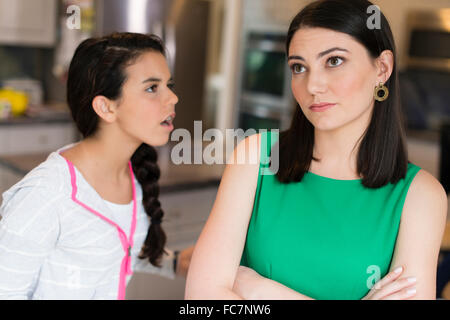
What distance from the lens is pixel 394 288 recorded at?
0.94m

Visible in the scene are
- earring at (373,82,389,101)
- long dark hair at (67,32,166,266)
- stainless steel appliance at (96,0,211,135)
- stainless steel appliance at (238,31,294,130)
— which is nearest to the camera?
earring at (373,82,389,101)

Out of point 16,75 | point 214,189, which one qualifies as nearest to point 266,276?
point 214,189

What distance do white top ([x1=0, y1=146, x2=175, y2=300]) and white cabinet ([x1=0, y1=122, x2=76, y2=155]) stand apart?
7.66 feet

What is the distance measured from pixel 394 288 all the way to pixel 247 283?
283mm

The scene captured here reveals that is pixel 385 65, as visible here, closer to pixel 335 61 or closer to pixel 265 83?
pixel 335 61

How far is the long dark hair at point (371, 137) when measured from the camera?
100 cm

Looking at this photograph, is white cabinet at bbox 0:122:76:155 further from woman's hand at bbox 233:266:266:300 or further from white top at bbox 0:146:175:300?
woman's hand at bbox 233:266:266:300

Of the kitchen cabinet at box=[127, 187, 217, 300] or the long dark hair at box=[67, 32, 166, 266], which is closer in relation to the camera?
the long dark hair at box=[67, 32, 166, 266]

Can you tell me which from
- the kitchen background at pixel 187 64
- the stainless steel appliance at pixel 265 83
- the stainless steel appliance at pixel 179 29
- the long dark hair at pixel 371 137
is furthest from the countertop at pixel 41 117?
the long dark hair at pixel 371 137

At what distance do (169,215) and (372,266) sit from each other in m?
1.17

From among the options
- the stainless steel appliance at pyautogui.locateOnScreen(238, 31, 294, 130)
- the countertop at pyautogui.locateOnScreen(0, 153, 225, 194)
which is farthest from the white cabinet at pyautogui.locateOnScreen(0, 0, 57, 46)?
the countertop at pyautogui.locateOnScreen(0, 153, 225, 194)

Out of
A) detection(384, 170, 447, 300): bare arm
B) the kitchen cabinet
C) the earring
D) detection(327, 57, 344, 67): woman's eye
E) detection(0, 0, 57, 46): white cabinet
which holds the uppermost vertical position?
detection(0, 0, 57, 46): white cabinet

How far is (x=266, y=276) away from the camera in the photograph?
1.07 metres

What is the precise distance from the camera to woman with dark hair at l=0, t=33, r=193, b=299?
3.70ft
